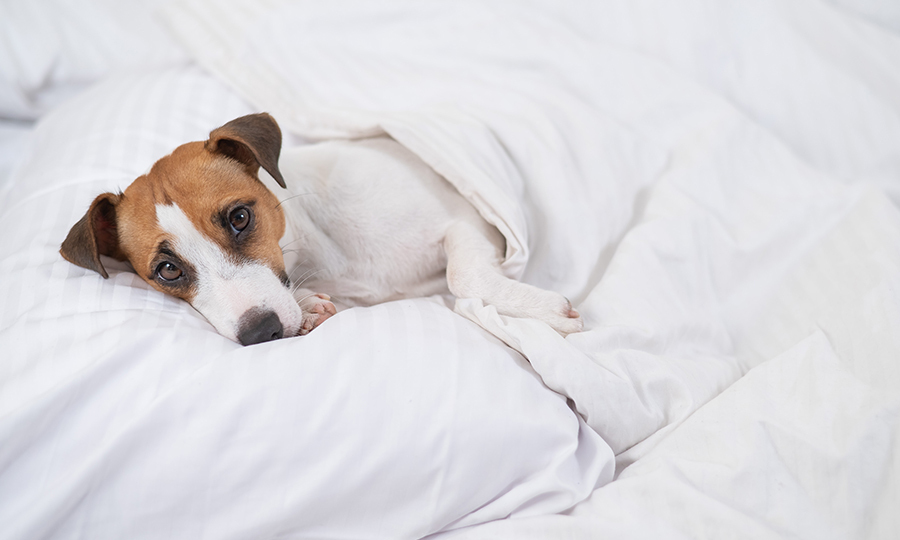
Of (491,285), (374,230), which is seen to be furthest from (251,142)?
(491,285)

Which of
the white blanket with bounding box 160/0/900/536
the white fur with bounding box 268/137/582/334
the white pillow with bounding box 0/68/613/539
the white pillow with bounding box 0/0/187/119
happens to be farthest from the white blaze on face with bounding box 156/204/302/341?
the white pillow with bounding box 0/0/187/119

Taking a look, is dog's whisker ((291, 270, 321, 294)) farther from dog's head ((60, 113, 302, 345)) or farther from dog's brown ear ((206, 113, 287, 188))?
dog's brown ear ((206, 113, 287, 188))

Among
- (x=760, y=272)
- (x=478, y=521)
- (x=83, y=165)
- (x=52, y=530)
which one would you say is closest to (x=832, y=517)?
(x=478, y=521)

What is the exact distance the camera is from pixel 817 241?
2.04 m

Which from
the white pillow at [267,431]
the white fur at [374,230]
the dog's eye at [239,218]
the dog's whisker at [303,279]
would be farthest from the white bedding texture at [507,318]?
the dog's whisker at [303,279]

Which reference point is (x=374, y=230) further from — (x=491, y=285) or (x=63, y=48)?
(x=63, y=48)

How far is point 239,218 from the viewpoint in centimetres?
167

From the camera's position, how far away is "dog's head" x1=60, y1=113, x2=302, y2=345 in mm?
1534

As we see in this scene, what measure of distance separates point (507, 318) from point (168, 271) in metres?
0.99

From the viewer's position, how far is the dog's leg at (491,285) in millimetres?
1687

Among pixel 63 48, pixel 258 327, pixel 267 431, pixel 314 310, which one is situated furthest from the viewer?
pixel 63 48

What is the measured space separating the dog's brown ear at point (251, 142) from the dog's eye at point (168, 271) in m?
0.38

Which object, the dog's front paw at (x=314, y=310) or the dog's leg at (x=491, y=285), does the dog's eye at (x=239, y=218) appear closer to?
the dog's front paw at (x=314, y=310)

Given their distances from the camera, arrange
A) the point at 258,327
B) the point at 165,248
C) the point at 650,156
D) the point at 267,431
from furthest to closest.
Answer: the point at 650,156
the point at 165,248
the point at 258,327
the point at 267,431
